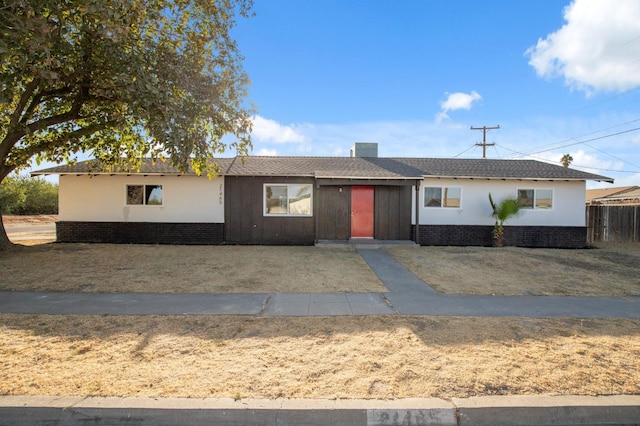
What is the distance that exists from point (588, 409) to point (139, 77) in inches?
344

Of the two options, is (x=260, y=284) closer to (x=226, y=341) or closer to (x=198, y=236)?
(x=226, y=341)

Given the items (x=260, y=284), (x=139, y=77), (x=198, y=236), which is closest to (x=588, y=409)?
(x=260, y=284)

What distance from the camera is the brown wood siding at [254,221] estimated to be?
14.2 metres

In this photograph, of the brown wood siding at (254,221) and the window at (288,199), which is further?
the window at (288,199)

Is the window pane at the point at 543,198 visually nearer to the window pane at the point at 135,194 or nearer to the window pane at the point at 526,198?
the window pane at the point at 526,198

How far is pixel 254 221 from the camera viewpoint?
1416cm

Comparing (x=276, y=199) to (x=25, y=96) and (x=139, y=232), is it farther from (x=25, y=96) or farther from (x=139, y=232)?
(x=25, y=96)

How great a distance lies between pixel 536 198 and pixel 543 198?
0.92 feet

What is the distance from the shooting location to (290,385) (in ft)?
11.2

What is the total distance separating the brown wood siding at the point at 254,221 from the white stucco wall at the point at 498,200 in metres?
5.07

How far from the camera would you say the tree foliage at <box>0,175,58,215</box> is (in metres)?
29.0

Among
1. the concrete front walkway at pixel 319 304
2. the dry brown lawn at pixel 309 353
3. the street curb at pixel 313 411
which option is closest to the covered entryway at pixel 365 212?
the dry brown lawn at pixel 309 353

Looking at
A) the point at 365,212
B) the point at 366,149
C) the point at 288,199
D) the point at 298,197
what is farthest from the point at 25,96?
the point at 366,149

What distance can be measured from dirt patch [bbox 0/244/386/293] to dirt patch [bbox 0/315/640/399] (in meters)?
2.08
